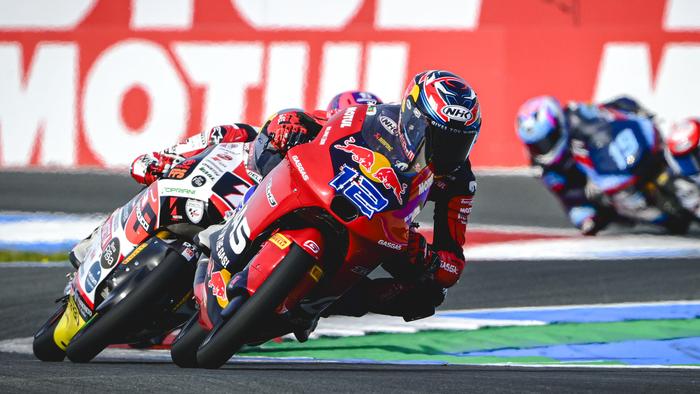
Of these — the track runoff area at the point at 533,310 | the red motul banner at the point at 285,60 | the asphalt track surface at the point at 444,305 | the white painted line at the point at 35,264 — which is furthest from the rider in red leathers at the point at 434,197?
the red motul banner at the point at 285,60

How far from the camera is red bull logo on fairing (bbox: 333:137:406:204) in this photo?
4645 millimetres

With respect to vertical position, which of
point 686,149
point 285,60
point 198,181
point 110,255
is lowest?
point 285,60

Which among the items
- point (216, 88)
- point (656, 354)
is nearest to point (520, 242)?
point (656, 354)

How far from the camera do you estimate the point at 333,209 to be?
460 cm

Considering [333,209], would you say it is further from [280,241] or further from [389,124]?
[389,124]

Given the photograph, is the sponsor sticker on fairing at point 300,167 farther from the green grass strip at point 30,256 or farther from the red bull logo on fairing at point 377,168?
the green grass strip at point 30,256

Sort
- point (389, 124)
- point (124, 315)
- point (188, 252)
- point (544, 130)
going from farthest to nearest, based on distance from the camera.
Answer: point (544, 130) < point (188, 252) < point (124, 315) < point (389, 124)

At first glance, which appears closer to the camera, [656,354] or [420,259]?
A: [420,259]

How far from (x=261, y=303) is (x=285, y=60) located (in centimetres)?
1053

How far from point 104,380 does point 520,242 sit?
695 cm

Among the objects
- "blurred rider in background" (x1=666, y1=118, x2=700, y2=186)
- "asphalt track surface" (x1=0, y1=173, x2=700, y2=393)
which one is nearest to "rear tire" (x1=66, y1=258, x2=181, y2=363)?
"asphalt track surface" (x1=0, y1=173, x2=700, y2=393)

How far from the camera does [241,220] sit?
497 cm

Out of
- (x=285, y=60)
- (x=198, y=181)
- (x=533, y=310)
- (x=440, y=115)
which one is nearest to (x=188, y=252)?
(x=198, y=181)

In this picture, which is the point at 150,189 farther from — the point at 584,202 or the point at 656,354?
the point at 584,202
